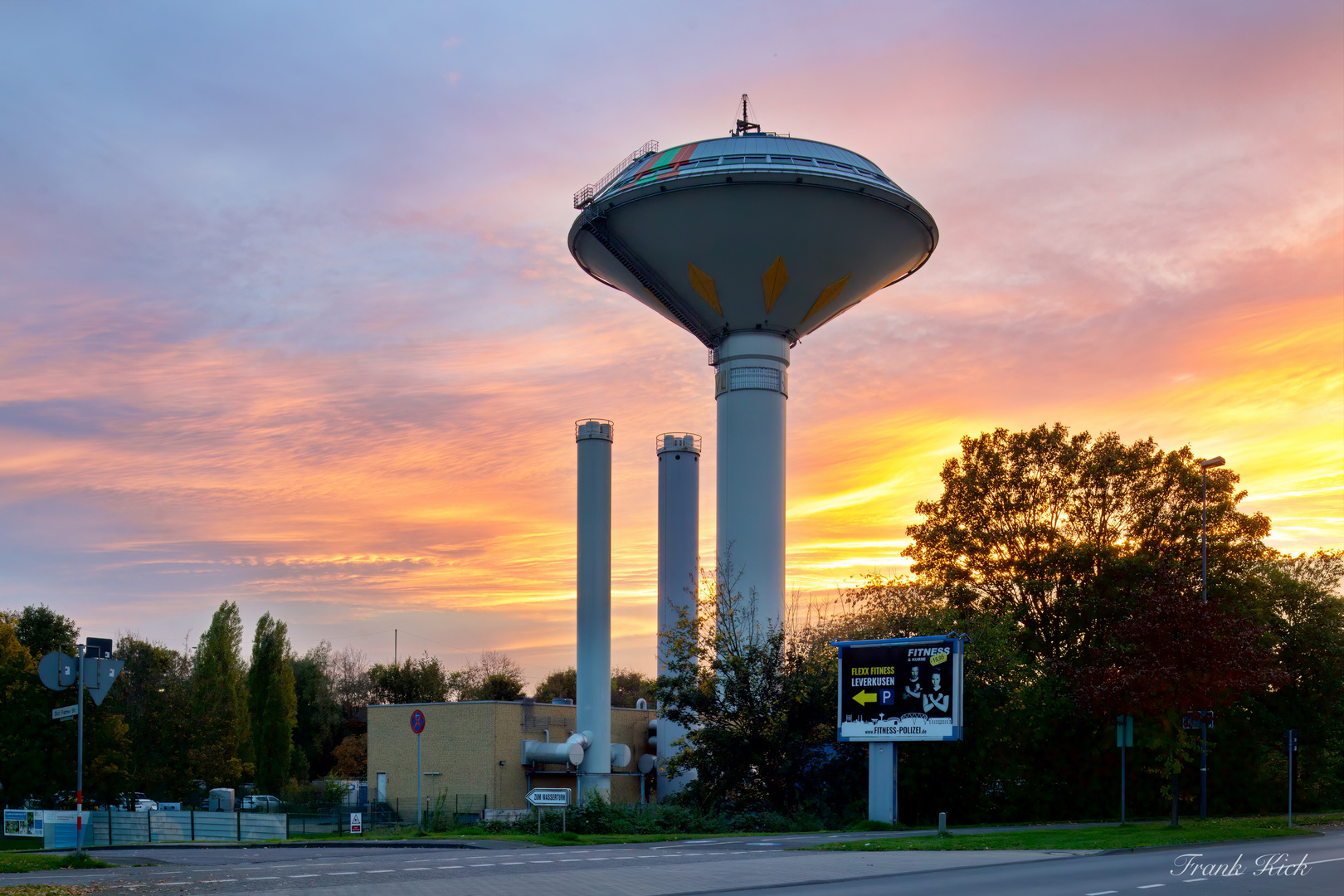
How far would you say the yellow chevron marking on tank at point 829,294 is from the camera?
40.3 meters

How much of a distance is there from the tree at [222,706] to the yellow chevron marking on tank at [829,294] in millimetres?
30442

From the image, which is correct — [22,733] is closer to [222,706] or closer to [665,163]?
[222,706]

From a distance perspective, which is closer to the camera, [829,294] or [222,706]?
[829,294]

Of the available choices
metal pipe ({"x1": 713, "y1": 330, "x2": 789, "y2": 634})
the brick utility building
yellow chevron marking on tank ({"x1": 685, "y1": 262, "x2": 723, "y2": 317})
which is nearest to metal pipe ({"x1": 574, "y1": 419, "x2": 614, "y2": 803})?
the brick utility building

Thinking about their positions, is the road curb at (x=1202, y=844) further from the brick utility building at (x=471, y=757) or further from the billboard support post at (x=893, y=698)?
the brick utility building at (x=471, y=757)

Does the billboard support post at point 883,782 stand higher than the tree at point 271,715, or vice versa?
the billboard support post at point 883,782

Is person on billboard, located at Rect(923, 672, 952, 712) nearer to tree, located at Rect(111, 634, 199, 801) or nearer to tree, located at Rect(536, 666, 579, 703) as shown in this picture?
tree, located at Rect(111, 634, 199, 801)

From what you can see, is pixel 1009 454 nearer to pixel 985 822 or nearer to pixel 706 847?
pixel 985 822

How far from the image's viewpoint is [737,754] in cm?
3216

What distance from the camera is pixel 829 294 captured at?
4069 cm

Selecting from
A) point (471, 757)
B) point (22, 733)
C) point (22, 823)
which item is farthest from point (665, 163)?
point (22, 733)

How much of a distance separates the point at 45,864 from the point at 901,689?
19424 millimetres

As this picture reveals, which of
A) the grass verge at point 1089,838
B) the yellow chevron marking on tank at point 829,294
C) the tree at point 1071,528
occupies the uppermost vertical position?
the yellow chevron marking on tank at point 829,294

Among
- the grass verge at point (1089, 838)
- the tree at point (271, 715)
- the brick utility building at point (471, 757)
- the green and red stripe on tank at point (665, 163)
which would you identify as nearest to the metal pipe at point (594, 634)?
the brick utility building at point (471, 757)
